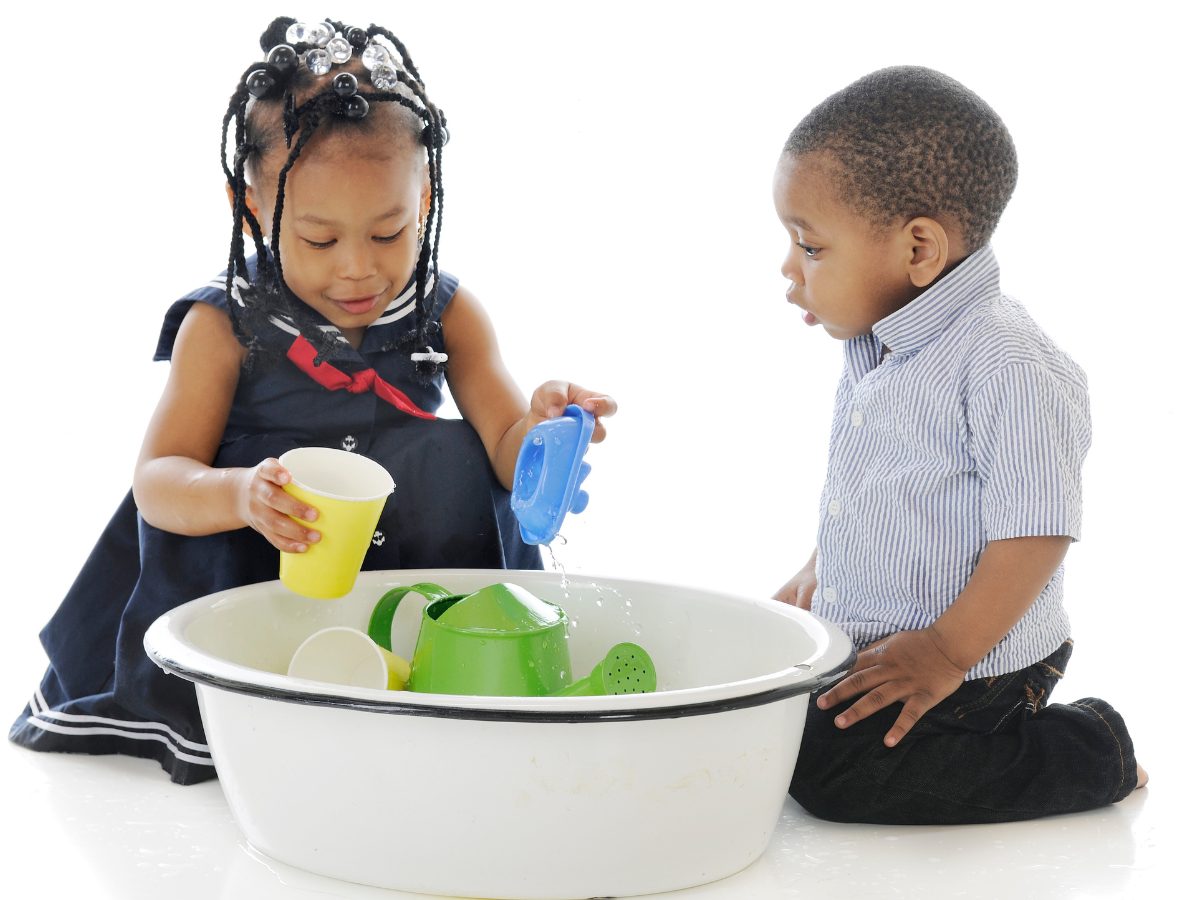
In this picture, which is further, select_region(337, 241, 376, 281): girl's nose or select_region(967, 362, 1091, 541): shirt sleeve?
select_region(337, 241, 376, 281): girl's nose

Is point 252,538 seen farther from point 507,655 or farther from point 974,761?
point 974,761

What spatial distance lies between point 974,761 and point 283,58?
0.83 meters

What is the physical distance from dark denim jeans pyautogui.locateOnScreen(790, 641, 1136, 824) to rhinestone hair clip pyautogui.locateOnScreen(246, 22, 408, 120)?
652 mm

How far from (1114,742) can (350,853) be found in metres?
0.61

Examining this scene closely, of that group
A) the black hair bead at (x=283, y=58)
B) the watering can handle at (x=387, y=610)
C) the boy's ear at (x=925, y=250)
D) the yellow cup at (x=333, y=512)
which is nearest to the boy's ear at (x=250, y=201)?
the black hair bead at (x=283, y=58)

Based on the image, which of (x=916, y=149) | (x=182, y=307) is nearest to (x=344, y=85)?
(x=182, y=307)

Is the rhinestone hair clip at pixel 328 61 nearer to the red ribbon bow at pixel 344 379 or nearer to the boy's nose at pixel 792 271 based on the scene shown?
the red ribbon bow at pixel 344 379

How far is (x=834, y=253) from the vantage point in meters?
1.14

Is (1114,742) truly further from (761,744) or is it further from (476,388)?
(476,388)

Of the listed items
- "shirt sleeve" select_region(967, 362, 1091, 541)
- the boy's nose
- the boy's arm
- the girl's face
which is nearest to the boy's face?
the boy's nose

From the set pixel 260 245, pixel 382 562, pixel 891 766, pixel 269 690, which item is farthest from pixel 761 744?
pixel 260 245

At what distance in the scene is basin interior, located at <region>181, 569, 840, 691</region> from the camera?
3.58 ft

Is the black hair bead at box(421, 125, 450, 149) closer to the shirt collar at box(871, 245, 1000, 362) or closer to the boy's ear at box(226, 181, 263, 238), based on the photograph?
the boy's ear at box(226, 181, 263, 238)

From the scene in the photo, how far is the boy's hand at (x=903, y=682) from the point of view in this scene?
107 centimetres
